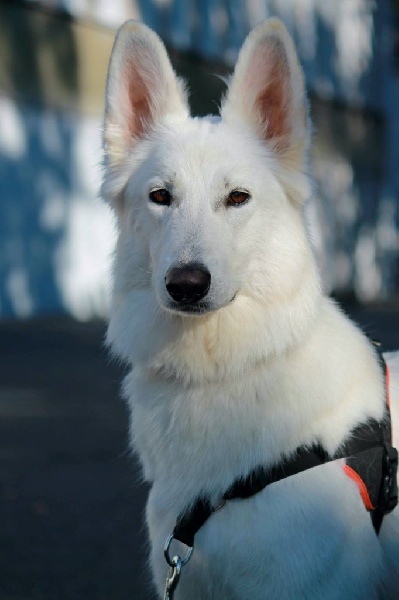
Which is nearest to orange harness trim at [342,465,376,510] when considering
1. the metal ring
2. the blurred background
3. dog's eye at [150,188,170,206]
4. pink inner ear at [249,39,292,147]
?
the metal ring

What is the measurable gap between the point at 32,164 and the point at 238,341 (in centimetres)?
1402

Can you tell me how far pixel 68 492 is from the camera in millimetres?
6586

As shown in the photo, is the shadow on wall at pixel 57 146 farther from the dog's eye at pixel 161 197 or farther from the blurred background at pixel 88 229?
the dog's eye at pixel 161 197

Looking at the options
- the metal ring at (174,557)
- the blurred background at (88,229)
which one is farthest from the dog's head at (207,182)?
the metal ring at (174,557)

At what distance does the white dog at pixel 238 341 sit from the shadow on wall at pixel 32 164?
1267 cm

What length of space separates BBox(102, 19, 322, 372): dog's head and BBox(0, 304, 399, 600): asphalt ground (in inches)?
33.6

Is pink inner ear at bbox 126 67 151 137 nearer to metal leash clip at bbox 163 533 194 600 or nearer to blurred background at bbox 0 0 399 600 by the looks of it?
blurred background at bbox 0 0 399 600

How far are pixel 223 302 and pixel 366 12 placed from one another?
27170mm

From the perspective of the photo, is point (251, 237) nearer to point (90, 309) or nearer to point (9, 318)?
point (9, 318)

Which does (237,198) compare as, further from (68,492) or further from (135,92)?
(68,492)

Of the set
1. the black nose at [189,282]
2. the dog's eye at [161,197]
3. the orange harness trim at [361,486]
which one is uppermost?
the dog's eye at [161,197]

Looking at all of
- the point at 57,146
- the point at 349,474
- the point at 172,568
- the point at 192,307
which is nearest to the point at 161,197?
the point at 192,307

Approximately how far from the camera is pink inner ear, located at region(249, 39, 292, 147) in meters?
4.02

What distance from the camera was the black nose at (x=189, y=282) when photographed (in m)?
3.62
